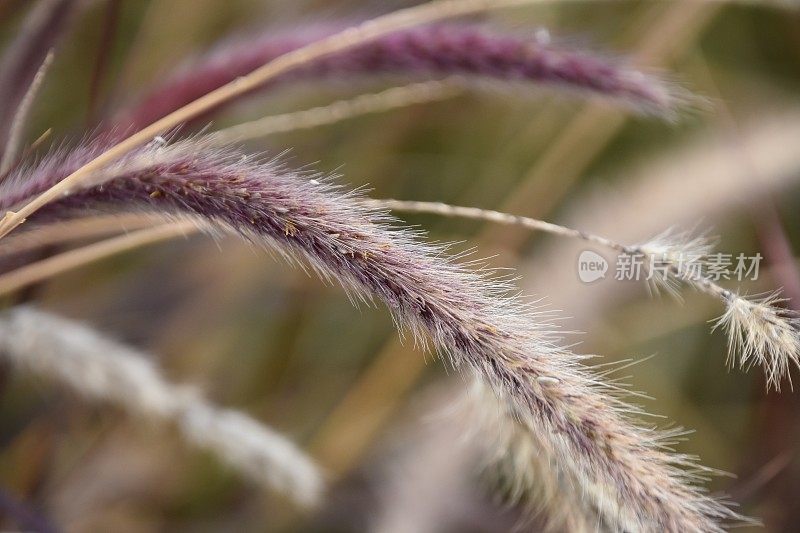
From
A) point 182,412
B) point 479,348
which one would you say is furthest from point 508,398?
point 182,412

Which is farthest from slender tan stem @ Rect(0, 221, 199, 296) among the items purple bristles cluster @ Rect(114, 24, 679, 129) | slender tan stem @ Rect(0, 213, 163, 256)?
purple bristles cluster @ Rect(114, 24, 679, 129)

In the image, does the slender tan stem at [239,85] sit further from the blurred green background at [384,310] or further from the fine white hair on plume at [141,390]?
the fine white hair on plume at [141,390]

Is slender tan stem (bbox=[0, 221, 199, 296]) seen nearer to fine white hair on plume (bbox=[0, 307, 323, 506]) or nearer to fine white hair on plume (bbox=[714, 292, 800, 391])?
fine white hair on plume (bbox=[0, 307, 323, 506])

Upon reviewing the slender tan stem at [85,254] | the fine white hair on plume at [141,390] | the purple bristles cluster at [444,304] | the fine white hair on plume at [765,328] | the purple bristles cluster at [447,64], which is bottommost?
the fine white hair on plume at [141,390]

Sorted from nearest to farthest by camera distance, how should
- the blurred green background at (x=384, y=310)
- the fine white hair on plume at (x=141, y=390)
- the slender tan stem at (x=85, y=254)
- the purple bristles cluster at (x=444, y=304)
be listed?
the purple bristles cluster at (x=444, y=304), the slender tan stem at (x=85, y=254), the fine white hair on plume at (x=141, y=390), the blurred green background at (x=384, y=310)

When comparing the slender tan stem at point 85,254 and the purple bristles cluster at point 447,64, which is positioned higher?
the purple bristles cluster at point 447,64

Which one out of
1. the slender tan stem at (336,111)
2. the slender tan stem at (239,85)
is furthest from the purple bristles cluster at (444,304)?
the slender tan stem at (336,111)

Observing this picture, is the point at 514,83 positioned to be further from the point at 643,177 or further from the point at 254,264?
the point at 254,264
